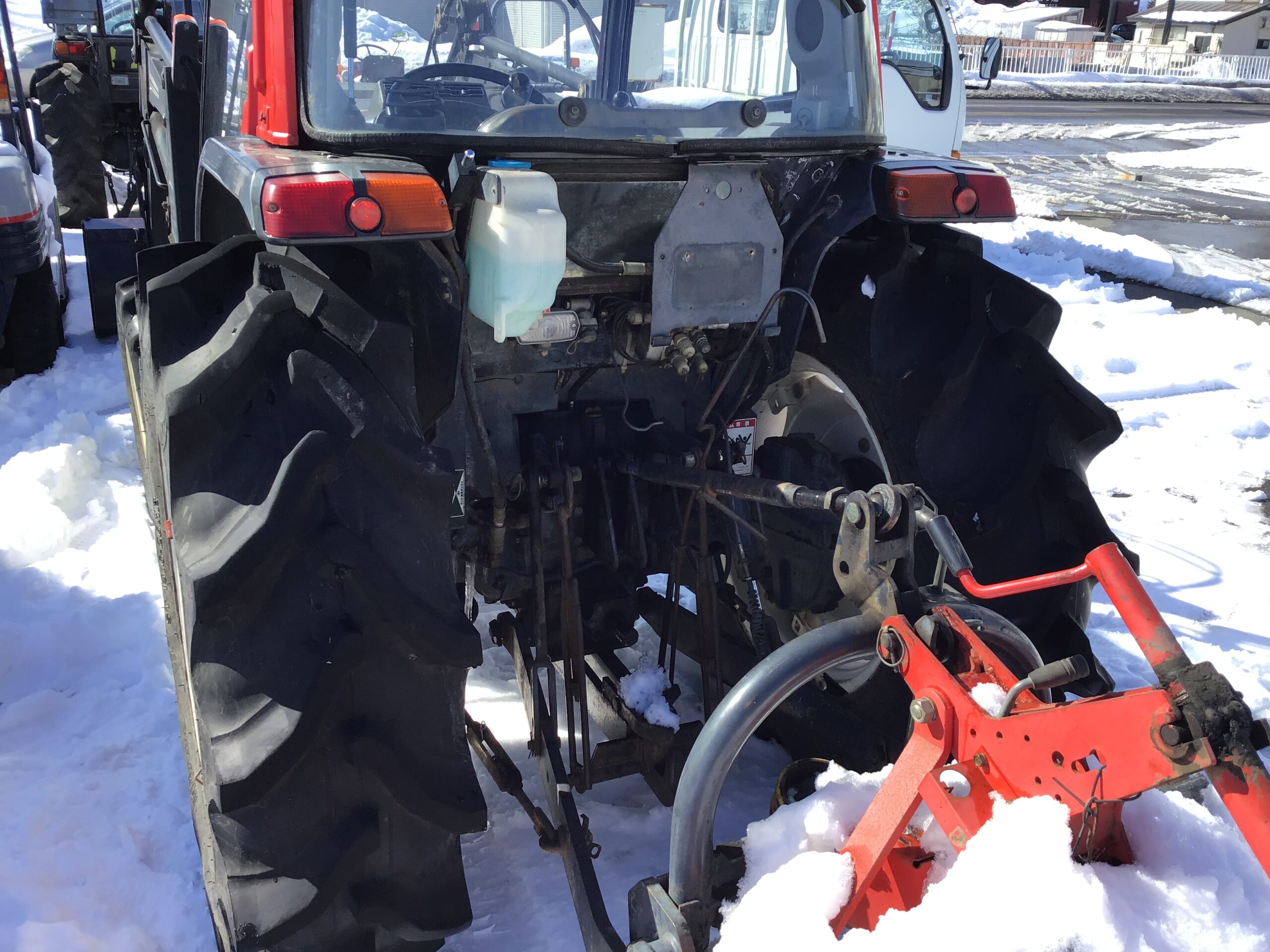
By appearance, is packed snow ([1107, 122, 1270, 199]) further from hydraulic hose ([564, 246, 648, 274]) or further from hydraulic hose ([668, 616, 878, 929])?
hydraulic hose ([668, 616, 878, 929])

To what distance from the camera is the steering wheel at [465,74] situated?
2174mm

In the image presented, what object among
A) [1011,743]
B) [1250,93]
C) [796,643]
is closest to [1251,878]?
[1011,743]

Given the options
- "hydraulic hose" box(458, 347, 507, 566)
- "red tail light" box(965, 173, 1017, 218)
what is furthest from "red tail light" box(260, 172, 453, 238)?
"red tail light" box(965, 173, 1017, 218)

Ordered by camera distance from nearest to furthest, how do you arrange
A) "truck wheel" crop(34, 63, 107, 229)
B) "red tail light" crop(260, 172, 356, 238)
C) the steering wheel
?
1. "red tail light" crop(260, 172, 356, 238)
2. the steering wheel
3. "truck wheel" crop(34, 63, 107, 229)

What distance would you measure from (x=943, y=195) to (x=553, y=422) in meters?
1.05

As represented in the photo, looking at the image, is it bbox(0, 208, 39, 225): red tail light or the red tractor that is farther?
bbox(0, 208, 39, 225): red tail light

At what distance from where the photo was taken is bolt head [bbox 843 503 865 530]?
1.68 m

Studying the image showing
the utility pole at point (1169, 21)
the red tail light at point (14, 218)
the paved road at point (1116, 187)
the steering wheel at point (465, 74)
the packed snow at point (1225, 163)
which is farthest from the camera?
the utility pole at point (1169, 21)

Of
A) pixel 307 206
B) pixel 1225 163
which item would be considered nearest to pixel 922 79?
pixel 307 206

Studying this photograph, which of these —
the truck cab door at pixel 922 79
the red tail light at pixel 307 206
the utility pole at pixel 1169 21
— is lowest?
the red tail light at pixel 307 206

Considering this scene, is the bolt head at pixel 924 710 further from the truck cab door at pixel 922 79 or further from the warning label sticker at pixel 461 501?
the truck cab door at pixel 922 79

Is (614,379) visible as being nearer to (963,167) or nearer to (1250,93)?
(963,167)

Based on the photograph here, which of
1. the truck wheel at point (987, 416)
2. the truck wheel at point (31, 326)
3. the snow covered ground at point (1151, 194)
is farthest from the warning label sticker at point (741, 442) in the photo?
the snow covered ground at point (1151, 194)

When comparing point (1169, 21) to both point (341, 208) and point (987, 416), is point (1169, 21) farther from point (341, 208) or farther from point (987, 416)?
point (341, 208)
